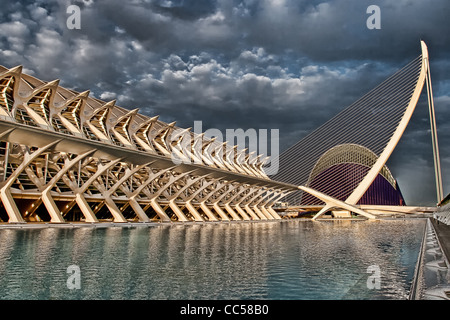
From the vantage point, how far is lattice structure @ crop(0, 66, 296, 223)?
20953 millimetres

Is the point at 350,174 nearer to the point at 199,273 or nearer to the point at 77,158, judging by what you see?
the point at 77,158

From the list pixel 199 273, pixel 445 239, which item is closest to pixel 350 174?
pixel 445 239

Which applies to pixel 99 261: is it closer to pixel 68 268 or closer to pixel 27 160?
pixel 68 268

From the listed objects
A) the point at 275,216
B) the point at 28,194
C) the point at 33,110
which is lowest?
the point at 275,216

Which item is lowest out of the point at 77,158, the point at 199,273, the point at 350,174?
the point at 199,273

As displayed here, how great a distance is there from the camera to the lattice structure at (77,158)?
20953 millimetres

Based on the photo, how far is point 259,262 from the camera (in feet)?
25.2

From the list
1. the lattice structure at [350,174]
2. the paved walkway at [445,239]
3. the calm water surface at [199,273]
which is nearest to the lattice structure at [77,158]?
the calm water surface at [199,273]

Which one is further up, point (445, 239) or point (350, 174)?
point (350, 174)

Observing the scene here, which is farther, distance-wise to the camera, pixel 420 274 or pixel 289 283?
pixel 289 283

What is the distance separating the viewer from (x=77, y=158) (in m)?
22.5

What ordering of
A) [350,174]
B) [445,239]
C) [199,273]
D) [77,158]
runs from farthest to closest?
[350,174] → [77,158] → [445,239] → [199,273]

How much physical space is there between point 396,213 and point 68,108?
171 feet

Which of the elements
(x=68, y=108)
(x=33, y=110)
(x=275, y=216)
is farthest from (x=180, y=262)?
(x=275, y=216)
